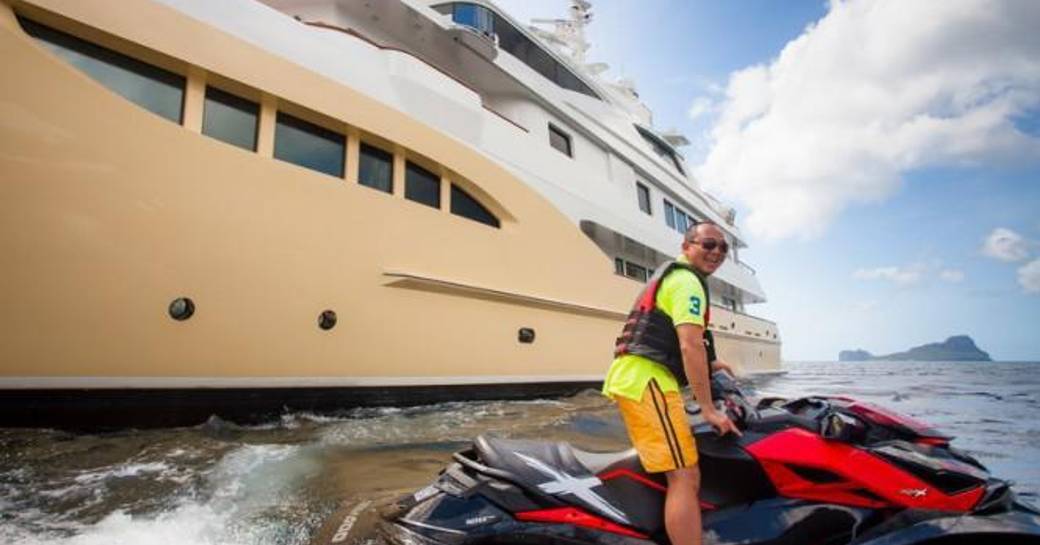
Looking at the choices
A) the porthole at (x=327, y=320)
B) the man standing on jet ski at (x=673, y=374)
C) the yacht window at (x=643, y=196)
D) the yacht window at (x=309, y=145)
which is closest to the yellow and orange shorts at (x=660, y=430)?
the man standing on jet ski at (x=673, y=374)

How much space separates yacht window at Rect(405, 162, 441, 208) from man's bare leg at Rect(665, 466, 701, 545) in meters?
4.46

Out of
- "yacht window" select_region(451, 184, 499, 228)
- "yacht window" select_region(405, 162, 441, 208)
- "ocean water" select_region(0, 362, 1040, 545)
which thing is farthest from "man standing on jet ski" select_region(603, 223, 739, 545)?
"yacht window" select_region(451, 184, 499, 228)

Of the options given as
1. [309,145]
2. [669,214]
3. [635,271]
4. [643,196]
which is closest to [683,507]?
[309,145]

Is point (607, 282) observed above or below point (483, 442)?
above

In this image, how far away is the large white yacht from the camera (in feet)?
11.8

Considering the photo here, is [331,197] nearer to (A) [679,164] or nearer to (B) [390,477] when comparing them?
(B) [390,477]

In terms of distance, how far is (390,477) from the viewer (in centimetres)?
326

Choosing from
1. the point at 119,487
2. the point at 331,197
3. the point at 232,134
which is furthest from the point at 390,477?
the point at 232,134

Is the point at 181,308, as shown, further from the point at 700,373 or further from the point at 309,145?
the point at 700,373

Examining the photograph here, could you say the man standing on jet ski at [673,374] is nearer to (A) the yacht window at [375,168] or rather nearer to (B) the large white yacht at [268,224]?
(B) the large white yacht at [268,224]

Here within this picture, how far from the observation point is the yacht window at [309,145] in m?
4.96

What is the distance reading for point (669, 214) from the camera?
12.0 metres

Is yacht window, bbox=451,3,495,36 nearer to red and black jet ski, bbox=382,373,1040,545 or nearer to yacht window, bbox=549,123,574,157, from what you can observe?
yacht window, bbox=549,123,574,157

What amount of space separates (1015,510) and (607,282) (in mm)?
6233
